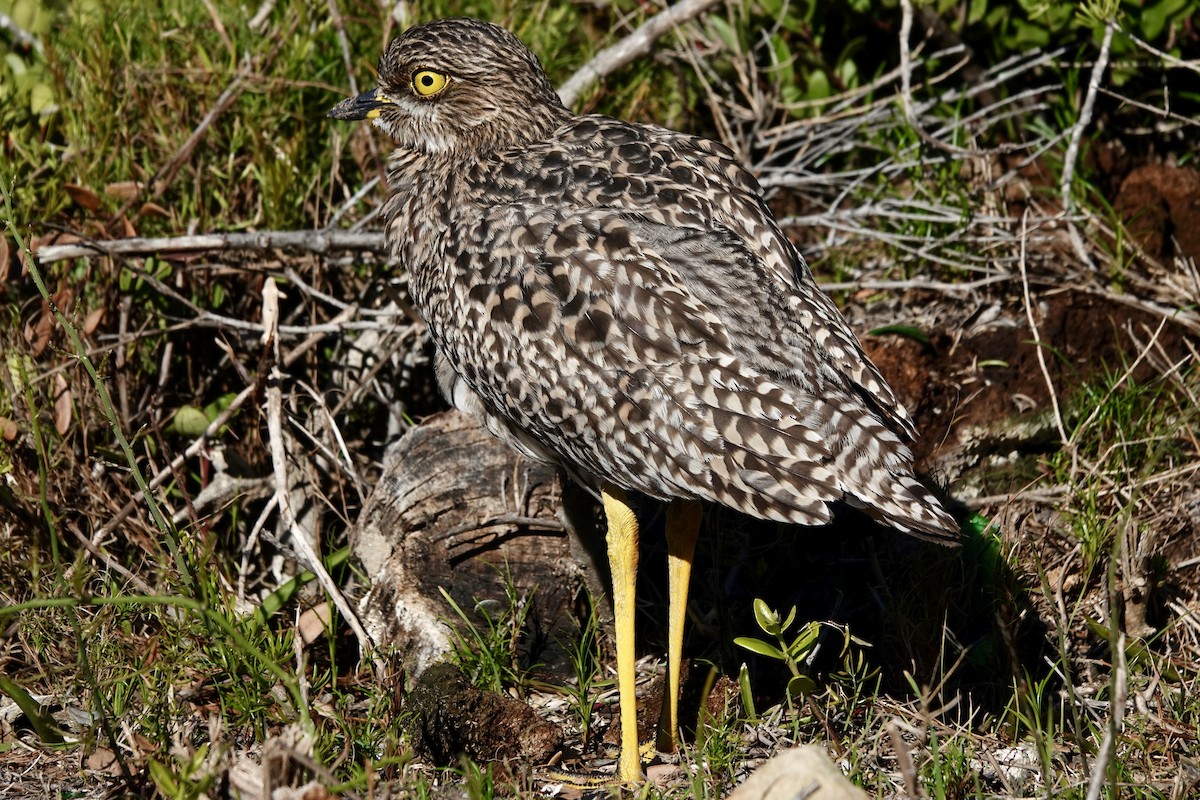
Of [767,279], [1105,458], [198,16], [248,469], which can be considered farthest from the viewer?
[198,16]

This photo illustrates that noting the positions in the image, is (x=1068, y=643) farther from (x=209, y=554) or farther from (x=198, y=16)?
(x=198, y=16)

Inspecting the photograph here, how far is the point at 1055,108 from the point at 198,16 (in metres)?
3.80

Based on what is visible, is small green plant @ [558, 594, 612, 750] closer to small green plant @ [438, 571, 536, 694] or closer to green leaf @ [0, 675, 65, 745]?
small green plant @ [438, 571, 536, 694]

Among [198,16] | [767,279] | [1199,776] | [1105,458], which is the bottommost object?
[1199,776]

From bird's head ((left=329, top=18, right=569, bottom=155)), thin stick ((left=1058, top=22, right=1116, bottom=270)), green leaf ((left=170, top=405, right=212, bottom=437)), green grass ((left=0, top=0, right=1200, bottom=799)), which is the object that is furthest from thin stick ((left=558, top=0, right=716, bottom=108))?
green leaf ((left=170, top=405, right=212, bottom=437))

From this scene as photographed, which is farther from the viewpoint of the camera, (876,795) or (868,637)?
(868,637)

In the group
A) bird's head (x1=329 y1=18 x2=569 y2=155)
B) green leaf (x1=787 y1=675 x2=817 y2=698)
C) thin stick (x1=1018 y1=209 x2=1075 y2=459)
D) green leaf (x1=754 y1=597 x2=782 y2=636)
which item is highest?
bird's head (x1=329 y1=18 x2=569 y2=155)

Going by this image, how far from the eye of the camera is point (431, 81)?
13.7 feet

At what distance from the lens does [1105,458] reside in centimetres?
431

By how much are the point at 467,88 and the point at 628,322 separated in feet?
3.81

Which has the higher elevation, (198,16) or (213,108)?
(198,16)

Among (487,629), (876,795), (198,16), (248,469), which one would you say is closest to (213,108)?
(198,16)

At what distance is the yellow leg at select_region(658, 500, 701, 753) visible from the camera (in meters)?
3.79

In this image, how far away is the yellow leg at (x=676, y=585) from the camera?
3793 mm
